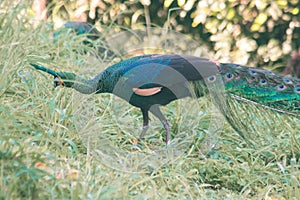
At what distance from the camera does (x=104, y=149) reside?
458cm

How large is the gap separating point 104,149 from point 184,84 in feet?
2.80

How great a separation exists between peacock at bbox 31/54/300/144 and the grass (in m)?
0.18

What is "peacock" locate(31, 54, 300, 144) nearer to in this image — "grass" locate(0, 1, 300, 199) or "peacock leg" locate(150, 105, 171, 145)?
"peacock leg" locate(150, 105, 171, 145)

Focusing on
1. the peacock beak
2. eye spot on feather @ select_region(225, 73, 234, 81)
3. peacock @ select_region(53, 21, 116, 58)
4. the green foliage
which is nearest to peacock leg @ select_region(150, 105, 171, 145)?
eye spot on feather @ select_region(225, 73, 234, 81)

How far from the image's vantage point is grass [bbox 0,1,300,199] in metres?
3.51

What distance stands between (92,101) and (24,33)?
1007mm

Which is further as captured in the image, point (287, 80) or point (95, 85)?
point (287, 80)

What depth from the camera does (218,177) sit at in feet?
15.8

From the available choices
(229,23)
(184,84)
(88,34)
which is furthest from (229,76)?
(229,23)

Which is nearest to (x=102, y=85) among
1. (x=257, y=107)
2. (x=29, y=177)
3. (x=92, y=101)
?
(x=92, y=101)

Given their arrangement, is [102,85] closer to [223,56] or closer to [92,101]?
[92,101]

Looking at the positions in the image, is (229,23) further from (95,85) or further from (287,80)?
(95,85)

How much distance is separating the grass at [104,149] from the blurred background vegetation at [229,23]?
209 cm

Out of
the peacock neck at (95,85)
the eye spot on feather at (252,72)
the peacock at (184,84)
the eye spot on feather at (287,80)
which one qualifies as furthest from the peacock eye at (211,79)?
the peacock neck at (95,85)
